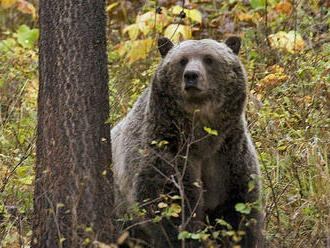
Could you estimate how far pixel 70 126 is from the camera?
4.32 metres

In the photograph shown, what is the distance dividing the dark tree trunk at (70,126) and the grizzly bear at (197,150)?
1.58 ft

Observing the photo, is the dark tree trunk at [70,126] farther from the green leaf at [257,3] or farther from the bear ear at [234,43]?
the green leaf at [257,3]

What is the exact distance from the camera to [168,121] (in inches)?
191

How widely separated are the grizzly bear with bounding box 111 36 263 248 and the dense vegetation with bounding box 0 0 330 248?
26cm

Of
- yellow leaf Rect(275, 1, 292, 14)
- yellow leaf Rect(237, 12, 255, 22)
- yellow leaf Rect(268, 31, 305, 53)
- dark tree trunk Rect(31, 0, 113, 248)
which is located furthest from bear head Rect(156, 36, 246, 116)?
yellow leaf Rect(237, 12, 255, 22)

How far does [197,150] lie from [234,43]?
3.04 feet

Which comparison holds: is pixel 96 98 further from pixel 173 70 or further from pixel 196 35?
pixel 196 35

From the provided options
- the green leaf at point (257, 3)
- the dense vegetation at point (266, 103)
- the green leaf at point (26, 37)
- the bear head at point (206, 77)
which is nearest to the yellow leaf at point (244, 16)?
the dense vegetation at point (266, 103)

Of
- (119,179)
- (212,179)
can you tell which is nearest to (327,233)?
(212,179)

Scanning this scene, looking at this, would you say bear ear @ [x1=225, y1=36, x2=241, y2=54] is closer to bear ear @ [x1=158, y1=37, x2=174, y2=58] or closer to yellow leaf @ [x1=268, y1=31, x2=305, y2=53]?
bear ear @ [x1=158, y1=37, x2=174, y2=58]

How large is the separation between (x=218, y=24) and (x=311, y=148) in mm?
3994

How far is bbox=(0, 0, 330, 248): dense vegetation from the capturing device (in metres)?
5.07

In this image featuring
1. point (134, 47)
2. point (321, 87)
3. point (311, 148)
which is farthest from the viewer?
point (134, 47)

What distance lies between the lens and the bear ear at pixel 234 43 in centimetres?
513
